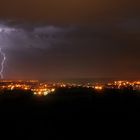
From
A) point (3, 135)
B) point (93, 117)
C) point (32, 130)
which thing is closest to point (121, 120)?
point (93, 117)

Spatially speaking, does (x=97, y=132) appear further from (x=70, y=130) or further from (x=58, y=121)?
(x=58, y=121)

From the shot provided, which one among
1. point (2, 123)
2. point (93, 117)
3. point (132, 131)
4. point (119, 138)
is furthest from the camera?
point (93, 117)

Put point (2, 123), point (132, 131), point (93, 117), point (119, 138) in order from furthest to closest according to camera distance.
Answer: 1. point (93, 117)
2. point (2, 123)
3. point (132, 131)
4. point (119, 138)

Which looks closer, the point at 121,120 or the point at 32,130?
the point at 32,130

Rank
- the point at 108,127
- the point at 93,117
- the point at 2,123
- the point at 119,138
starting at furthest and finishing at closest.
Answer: the point at 93,117 → the point at 2,123 → the point at 108,127 → the point at 119,138

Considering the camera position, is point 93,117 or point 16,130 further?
point 93,117

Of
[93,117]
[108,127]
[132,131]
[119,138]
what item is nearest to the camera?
[119,138]

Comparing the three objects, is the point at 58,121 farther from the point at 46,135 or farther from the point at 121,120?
the point at 46,135

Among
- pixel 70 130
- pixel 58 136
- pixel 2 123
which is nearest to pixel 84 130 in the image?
pixel 70 130
